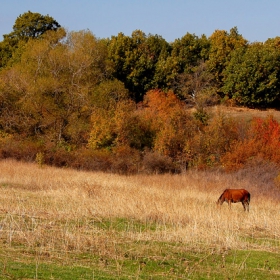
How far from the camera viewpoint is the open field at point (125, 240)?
29.8 feet

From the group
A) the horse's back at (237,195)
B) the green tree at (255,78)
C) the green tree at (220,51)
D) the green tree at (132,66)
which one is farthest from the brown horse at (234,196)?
the green tree at (220,51)

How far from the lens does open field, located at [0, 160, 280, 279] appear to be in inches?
358

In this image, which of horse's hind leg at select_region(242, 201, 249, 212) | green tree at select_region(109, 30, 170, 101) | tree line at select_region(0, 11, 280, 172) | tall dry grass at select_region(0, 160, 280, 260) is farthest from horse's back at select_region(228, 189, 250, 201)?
green tree at select_region(109, 30, 170, 101)

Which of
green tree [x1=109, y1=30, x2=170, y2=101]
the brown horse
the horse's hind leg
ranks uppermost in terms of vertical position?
green tree [x1=109, y1=30, x2=170, y2=101]

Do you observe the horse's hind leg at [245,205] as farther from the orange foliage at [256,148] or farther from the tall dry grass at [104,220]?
the orange foliage at [256,148]

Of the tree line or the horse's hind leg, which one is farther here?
the tree line

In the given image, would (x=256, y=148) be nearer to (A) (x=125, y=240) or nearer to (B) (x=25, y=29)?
(A) (x=125, y=240)

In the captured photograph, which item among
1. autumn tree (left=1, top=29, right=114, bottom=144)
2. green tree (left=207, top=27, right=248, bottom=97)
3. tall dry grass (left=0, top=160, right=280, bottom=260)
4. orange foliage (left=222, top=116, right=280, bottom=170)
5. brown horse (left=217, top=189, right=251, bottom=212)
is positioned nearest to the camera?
tall dry grass (left=0, top=160, right=280, bottom=260)

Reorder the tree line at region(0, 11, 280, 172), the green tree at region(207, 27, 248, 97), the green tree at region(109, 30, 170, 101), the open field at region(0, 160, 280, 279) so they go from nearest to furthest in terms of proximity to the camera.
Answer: the open field at region(0, 160, 280, 279) → the tree line at region(0, 11, 280, 172) → the green tree at region(109, 30, 170, 101) → the green tree at region(207, 27, 248, 97)

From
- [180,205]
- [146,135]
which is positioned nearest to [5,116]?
[146,135]

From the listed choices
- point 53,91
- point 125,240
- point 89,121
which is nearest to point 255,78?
point 89,121

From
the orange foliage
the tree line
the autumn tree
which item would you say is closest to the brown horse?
the tree line

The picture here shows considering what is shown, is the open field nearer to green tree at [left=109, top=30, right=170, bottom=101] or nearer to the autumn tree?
the autumn tree

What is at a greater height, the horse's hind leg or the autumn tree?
the autumn tree
